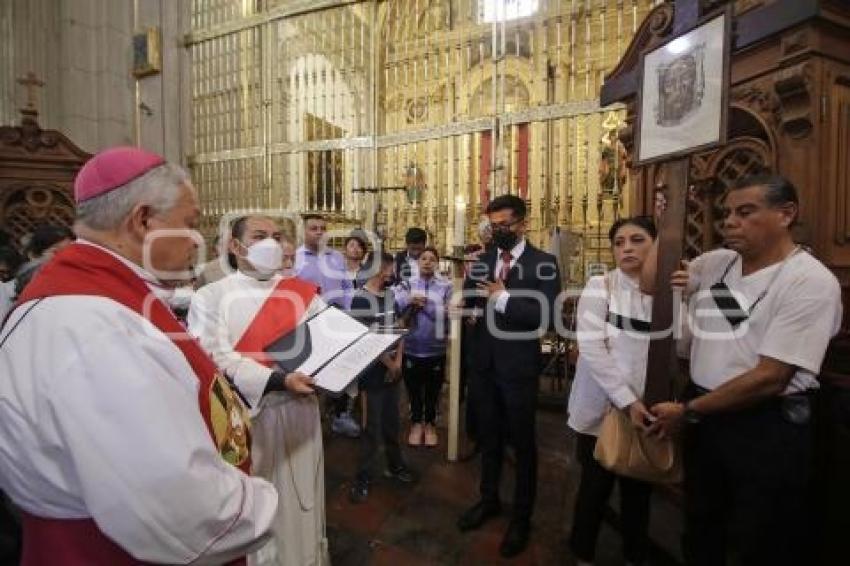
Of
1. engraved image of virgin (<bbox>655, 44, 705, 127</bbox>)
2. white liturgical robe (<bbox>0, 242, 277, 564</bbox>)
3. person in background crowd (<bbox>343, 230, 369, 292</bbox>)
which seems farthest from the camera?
person in background crowd (<bbox>343, 230, 369, 292</bbox>)

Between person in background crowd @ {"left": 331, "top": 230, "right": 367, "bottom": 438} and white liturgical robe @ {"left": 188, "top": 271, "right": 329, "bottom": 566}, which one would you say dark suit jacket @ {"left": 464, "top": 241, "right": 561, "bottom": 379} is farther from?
person in background crowd @ {"left": 331, "top": 230, "right": 367, "bottom": 438}

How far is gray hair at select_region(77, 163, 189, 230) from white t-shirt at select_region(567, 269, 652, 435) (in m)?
1.86

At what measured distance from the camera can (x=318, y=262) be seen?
4664mm

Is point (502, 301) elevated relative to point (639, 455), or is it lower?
elevated

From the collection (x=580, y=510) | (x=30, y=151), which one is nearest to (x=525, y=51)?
(x=580, y=510)

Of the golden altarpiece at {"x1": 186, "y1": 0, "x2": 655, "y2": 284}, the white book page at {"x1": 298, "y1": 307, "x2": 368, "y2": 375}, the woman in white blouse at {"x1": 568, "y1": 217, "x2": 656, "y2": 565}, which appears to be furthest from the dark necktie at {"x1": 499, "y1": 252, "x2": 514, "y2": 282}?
the golden altarpiece at {"x1": 186, "y1": 0, "x2": 655, "y2": 284}

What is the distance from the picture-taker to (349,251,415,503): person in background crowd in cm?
325

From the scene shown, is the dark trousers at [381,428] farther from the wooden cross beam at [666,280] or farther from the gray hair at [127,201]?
the gray hair at [127,201]

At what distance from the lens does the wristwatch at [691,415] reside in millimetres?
1901

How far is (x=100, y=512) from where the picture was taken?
838mm

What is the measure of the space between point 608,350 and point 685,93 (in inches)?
45.1

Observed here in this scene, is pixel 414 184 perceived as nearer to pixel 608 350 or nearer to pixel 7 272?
pixel 7 272

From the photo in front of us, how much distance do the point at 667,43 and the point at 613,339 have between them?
4.24 ft

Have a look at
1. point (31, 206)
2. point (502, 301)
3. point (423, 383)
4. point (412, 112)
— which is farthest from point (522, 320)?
point (31, 206)
